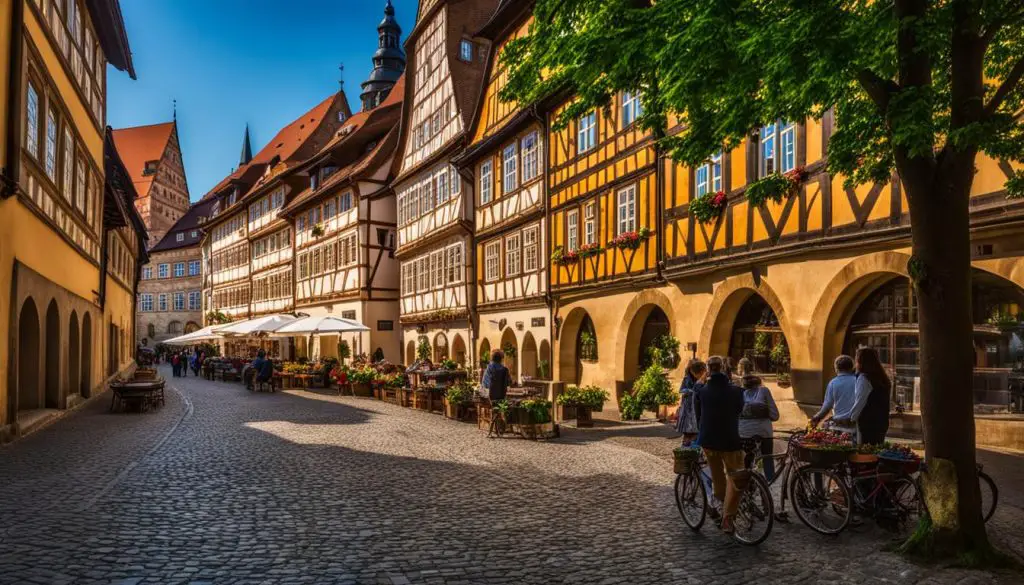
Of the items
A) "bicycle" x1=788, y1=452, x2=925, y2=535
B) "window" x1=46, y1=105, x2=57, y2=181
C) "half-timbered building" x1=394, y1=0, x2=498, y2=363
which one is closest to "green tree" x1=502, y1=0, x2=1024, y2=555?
"bicycle" x1=788, y1=452, x2=925, y2=535

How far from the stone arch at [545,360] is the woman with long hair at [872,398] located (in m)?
16.8

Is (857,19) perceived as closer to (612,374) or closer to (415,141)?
(612,374)

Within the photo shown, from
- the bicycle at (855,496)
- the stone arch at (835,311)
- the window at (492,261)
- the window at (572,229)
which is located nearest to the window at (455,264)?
the window at (492,261)

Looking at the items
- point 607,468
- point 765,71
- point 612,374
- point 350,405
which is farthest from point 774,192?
point 350,405

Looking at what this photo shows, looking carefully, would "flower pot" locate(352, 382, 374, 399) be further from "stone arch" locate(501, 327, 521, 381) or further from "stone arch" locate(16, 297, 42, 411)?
"stone arch" locate(16, 297, 42, 411)

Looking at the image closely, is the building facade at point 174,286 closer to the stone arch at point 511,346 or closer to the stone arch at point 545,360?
the stone arch at point 511,346

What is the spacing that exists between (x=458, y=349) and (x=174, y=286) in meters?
61.0

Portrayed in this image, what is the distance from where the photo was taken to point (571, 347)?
25062 mm

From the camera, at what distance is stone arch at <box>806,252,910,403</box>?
13.8m

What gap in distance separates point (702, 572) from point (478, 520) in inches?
104

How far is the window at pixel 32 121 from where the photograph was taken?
15.5 m

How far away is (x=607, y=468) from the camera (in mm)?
11969

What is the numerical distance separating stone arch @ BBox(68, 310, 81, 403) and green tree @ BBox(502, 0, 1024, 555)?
18.5 m

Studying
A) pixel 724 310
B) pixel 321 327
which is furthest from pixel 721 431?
pixel 321 327
